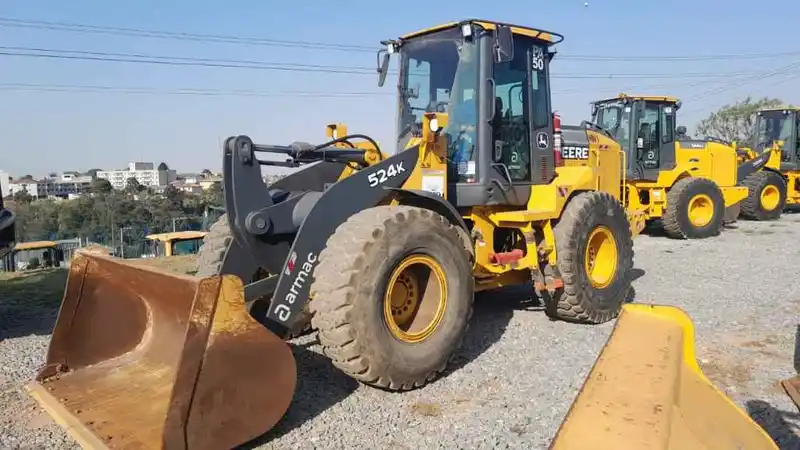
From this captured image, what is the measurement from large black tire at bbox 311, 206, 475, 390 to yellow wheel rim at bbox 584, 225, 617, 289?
210cm

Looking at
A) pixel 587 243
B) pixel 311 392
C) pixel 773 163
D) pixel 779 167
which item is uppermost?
pixel 773 163

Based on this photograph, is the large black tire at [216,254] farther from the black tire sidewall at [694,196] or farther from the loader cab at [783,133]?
Result: the loader cab at [783,133]

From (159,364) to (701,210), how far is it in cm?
1228

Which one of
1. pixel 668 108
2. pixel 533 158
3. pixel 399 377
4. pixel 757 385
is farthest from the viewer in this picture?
pixel 668 108

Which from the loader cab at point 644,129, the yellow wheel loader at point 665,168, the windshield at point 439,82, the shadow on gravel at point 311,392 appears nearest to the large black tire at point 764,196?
the yellow wheel loader at point 665,168

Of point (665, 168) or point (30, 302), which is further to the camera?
point (665, 168)

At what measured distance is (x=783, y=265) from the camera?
927cm

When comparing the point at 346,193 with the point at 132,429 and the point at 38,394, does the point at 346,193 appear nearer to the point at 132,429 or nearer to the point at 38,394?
the point at 132,429

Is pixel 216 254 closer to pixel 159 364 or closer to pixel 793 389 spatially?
pixel 159 364

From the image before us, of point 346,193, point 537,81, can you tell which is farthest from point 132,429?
point 537,81

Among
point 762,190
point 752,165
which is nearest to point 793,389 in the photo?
point 752,165

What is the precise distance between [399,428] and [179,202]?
23170mm

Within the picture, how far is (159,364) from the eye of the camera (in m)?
4.18

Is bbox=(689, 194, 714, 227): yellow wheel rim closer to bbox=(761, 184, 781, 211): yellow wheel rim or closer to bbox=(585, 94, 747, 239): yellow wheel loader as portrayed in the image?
bbox=(585, 94, 747, 239): yellow wheel loader
